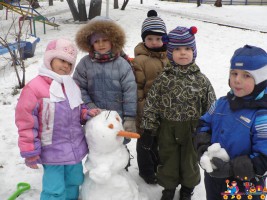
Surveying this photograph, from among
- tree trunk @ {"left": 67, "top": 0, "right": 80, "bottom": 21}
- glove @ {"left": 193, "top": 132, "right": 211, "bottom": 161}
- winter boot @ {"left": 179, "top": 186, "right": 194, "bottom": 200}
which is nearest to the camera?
glove @ {"left": 193, "top": 132, "right": 211, "bottom": 161}

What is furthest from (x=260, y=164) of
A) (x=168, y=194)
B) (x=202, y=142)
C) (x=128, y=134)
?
(x=168, y=194)

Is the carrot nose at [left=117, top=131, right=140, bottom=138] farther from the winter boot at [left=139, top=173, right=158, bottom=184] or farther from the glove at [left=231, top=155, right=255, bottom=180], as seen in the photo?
the winter boot at [left=139, top=173, right=158, bottom=184]

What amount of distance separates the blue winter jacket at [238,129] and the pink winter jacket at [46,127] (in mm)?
1008

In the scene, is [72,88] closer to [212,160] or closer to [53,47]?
[53,47]

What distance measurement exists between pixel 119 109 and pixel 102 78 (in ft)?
1.08

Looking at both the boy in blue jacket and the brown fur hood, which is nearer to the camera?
the boy in blue jacket

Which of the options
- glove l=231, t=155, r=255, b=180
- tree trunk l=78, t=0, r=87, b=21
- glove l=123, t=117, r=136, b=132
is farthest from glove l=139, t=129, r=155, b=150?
tree trunk l=78, t=0, r=87, b=21

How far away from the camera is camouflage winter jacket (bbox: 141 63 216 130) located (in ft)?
8.09

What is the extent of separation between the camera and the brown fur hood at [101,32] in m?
2.58

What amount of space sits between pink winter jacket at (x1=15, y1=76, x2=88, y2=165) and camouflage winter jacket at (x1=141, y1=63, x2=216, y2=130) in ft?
2.18

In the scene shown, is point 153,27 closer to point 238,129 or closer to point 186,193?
point 238,129

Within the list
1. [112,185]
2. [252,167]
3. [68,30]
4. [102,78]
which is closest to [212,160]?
[252,167]

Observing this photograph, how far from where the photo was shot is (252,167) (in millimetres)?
1754

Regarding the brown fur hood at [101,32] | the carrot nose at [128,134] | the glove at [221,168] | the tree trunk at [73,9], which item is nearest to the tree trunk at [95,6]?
the tree trunk at [73,9]
